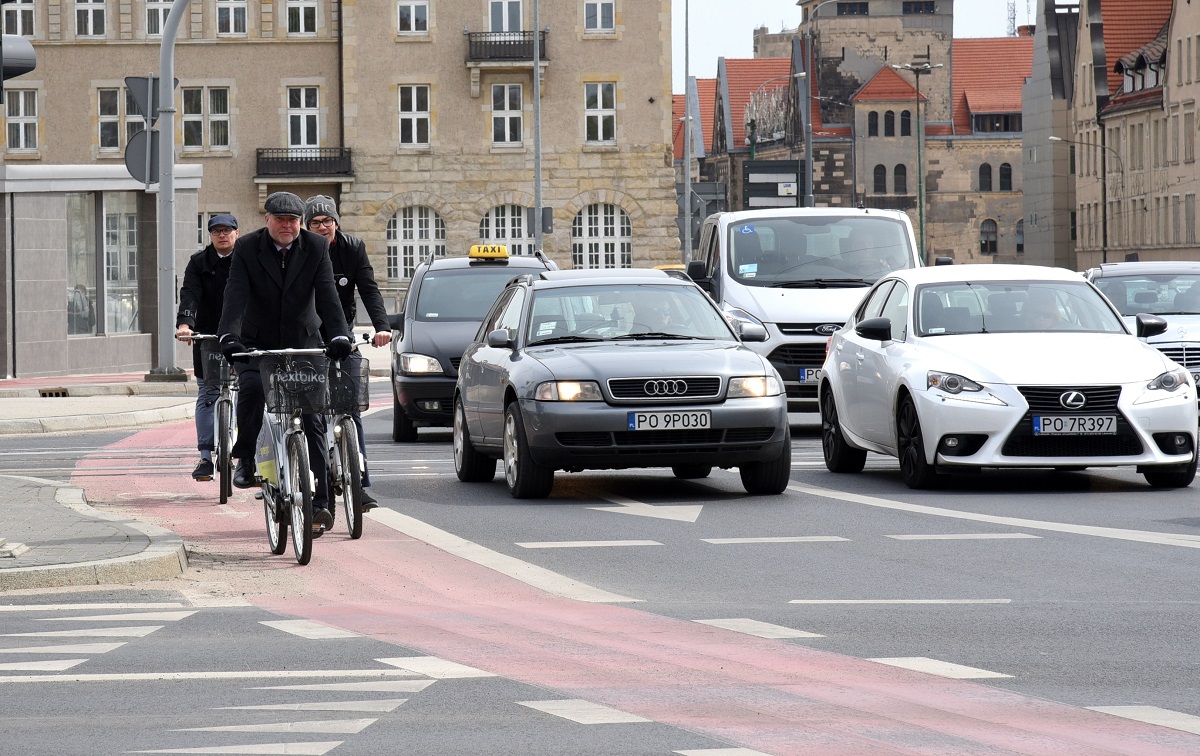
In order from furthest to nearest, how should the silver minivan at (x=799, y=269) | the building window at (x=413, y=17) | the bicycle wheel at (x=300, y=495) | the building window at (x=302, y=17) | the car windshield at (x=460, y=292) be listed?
1. the building window at (x=413, y=17)
2. the building window at (x=302, y=17)
3. the car windshield at (x=460, y=292)
4. the silver minivan at (x=799, y=269)
5. the bicycle wheel at (x=300, y=495)

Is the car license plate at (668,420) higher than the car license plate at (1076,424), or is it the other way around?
the car license plate at (668,420)

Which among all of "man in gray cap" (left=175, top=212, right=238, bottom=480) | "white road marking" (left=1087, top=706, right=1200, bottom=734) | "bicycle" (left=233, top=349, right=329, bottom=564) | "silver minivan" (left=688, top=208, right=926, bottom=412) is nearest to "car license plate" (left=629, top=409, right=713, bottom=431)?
"man in gray cap" (left=175, top=212, right=238, bottom=480)

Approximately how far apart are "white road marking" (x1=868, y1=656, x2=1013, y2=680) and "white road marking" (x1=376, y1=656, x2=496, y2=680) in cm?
139

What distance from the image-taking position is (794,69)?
437ft

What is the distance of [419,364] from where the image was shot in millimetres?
19984

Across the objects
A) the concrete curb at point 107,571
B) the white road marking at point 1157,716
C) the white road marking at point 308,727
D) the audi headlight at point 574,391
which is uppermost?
the audi headlight at point 574,391

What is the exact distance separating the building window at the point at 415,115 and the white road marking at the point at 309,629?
58406 mm

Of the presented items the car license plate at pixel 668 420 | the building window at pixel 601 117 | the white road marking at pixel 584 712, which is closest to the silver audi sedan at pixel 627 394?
the car license plate at pixel 668 420

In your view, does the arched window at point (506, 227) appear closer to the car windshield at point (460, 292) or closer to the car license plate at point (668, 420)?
the car windshield at point (460, 292)

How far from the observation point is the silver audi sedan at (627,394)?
1368 cm

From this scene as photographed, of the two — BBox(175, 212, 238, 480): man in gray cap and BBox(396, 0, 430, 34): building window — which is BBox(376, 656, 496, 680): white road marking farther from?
BBox(396, 0, 430, 34): building window

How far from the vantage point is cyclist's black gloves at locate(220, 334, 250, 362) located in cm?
1103

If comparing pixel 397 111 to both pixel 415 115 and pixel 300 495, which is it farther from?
pixel 300 495

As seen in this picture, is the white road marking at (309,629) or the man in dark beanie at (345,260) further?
the man in dark beanie at (345,260)
